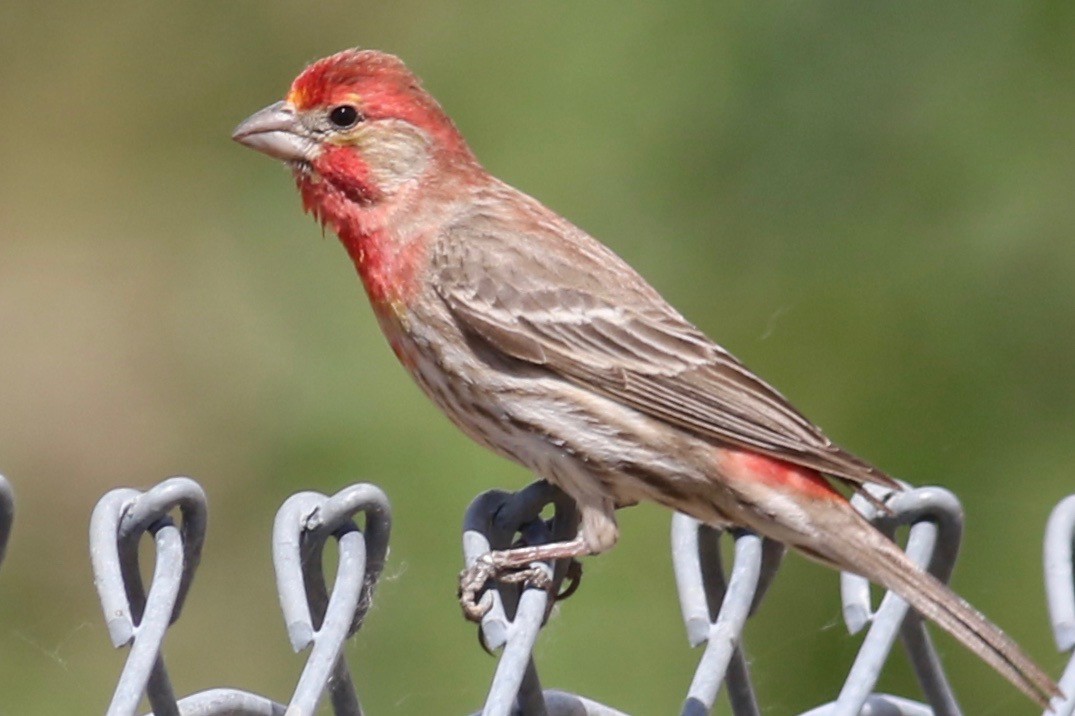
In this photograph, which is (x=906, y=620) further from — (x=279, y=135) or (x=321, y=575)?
(x=279, y=135)

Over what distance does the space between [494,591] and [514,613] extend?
16 centimetres

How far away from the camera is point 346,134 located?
13.8ft

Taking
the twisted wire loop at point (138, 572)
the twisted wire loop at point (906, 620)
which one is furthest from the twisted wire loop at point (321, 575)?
the twisted wire loop at point (906, 620)

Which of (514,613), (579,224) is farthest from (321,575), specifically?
(579,224)

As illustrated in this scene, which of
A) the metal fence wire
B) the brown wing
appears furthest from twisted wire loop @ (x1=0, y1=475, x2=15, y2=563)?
the brown wing

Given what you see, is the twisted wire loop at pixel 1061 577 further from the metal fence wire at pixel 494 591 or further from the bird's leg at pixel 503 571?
the bird's leg at pixel 503 571

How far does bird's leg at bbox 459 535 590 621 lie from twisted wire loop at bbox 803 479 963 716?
0.47m

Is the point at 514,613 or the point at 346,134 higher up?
the point at 346,134

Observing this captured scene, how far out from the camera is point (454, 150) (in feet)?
14.4

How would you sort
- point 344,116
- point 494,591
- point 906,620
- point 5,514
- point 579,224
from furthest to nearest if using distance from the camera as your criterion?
point 579,224
point 344,116
point 906,620
point 494,591
point 5,514

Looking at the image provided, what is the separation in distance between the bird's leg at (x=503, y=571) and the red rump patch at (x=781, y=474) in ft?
2.27

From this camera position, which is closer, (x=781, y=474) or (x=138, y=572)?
(x=138, y=572)

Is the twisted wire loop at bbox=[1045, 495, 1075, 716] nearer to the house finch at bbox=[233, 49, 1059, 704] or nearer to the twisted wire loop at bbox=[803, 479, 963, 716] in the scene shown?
the twisted wire loop at bbox=[803, 479, 963, 716]

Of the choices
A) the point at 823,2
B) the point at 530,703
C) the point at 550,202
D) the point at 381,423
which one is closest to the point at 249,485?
the point at 381,423
